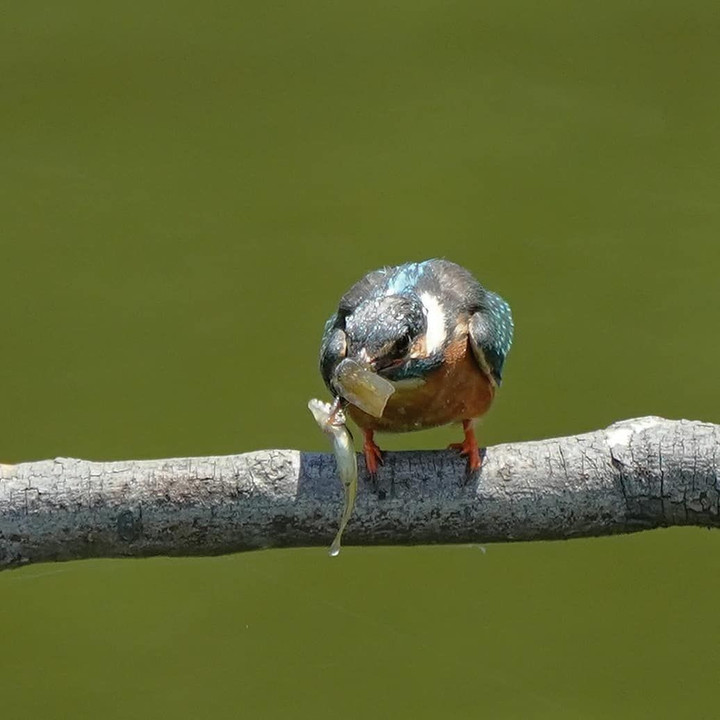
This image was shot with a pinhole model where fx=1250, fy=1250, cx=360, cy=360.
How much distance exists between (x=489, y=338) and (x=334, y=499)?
0.63 m

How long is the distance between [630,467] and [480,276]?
2.20 m

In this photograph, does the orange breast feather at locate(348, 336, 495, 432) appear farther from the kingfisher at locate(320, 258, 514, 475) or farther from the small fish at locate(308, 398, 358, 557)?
the small fish at locate(308, 398, 358, 557)

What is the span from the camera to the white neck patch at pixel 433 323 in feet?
9.04

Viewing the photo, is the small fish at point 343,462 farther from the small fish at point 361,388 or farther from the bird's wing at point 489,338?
the bird's wing at point 489,338

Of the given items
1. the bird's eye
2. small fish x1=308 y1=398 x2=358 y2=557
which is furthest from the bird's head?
small fish x1=308 y1=398 x2=358 y2=557

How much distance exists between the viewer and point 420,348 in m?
2.71

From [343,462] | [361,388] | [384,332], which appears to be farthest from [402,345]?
[343,462]

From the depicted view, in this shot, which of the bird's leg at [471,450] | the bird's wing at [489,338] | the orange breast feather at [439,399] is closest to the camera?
the bird's leg at [471,450]

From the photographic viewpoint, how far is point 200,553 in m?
2.54

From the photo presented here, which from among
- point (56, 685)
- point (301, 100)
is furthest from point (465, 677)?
point (301, 100)

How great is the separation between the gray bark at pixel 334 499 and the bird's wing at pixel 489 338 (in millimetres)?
380

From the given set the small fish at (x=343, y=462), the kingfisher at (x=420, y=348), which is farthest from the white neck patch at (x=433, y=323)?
the small fish at (x=343, y=462)

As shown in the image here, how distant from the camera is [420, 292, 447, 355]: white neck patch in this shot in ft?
9.04

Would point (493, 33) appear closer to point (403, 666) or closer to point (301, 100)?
point (301, 100)
